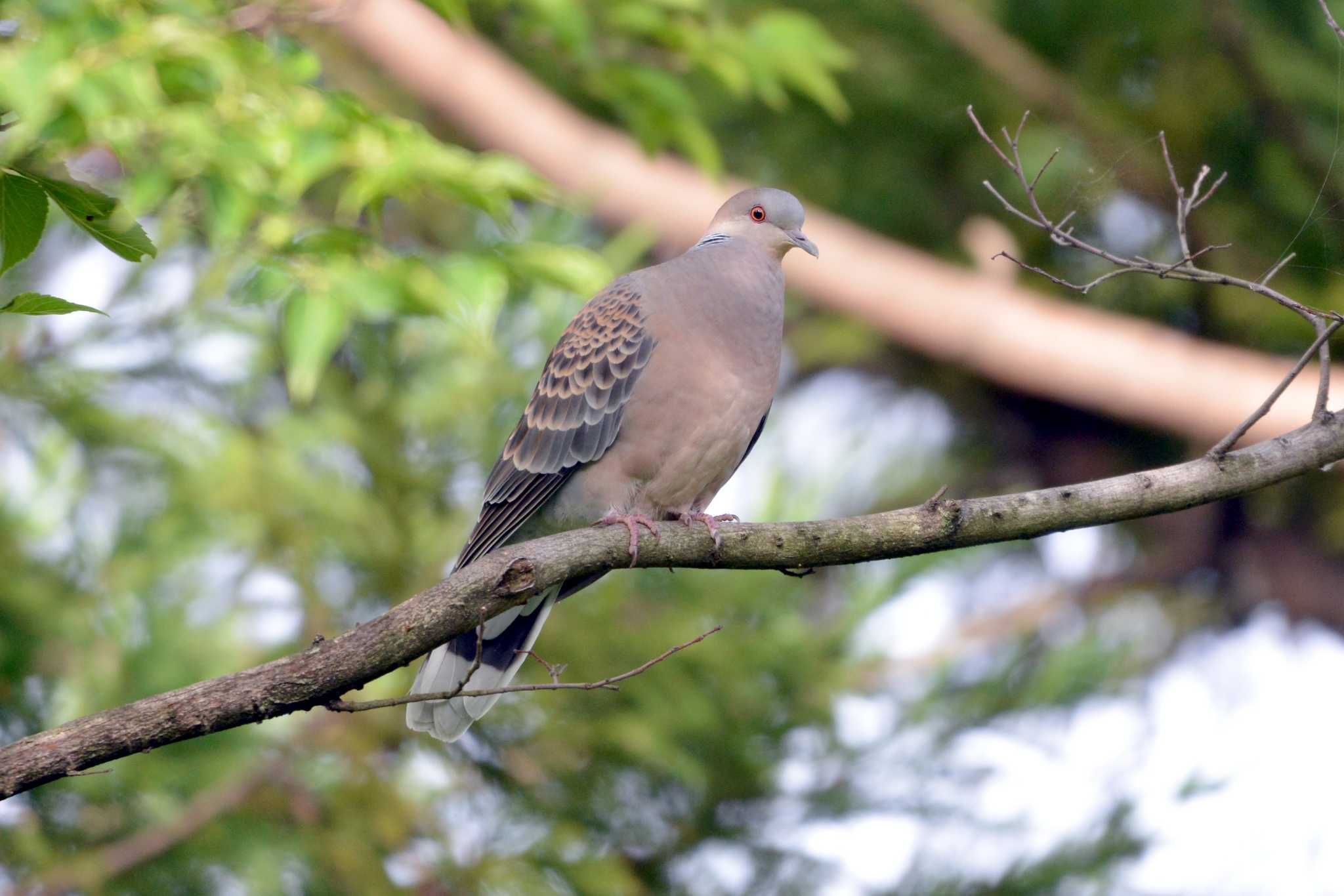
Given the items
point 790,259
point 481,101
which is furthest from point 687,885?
Result: point 481,101

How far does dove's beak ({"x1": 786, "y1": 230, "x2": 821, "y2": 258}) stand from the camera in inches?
140

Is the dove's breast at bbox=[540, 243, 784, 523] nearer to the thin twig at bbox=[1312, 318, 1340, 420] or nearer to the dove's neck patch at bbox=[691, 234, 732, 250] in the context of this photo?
the dove's neck patch at bbox=[691, 234, 732, 250]

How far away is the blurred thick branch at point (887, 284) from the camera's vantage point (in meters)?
5.98

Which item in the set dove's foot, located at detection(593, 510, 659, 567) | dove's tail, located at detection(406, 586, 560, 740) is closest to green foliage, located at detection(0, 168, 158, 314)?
dove's foot, located at detection(593, 510, 659, 567)

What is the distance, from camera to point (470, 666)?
129 inches

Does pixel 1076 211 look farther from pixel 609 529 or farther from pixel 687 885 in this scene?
pixel 687 885

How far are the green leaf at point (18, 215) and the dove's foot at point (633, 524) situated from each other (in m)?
1.25

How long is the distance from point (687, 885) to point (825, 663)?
3.58 ft

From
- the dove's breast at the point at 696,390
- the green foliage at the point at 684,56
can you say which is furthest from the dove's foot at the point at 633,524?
the green foliage at the point at 684,56

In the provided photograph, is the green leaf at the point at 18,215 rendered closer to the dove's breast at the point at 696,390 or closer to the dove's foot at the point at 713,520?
the dove's foot at the point at 713,520

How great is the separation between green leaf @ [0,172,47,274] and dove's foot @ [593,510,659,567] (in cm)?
125

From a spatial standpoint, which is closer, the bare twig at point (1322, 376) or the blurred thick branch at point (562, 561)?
the blurred thick branch at point (562, 561)

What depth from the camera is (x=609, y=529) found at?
2.64m

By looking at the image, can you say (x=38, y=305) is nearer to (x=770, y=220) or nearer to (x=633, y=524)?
(x=633, y=524)
